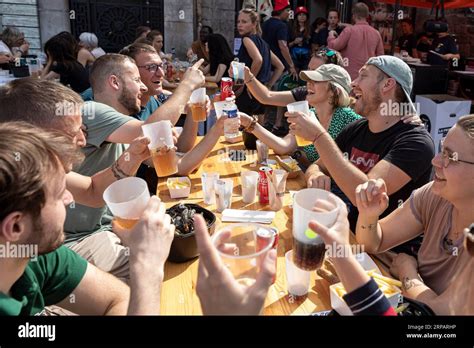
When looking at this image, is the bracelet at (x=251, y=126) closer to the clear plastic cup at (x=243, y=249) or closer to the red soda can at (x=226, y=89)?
the red soda can at (x=226, y=89)

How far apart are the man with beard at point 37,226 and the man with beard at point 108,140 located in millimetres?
690

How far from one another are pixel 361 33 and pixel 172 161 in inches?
195

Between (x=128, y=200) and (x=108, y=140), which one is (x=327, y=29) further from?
(x=128, y=200)

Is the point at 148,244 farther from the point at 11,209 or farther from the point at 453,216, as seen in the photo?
the point at 453,216

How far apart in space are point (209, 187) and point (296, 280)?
3.16ft

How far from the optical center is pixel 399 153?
7.68ft

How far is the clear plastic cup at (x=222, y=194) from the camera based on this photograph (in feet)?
7.42

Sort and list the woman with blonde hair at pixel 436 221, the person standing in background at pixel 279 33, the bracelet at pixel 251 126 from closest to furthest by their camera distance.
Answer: the woman with blonde hair at pixel 436 221, the bracelet at pixel 251 126, the person standing in background at pixel 279 33

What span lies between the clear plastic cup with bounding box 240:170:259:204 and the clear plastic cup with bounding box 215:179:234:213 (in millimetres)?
126

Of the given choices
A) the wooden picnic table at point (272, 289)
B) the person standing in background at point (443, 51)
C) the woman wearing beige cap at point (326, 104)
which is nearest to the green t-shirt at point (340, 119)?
the woman wearing beige cap at point (326, 104)

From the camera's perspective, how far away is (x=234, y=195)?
8.27ft

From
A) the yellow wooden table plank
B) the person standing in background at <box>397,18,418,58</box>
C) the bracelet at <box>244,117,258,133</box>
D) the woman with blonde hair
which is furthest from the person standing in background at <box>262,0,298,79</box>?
the woman with blonde hair

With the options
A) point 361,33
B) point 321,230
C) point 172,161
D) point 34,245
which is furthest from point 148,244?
point 361,33

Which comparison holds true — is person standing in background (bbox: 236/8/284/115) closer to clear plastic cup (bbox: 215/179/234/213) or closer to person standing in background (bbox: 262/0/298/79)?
person standing in background (bbox: 262/0/298/79)
